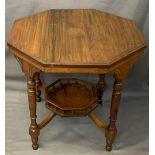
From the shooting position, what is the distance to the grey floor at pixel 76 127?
1.46m

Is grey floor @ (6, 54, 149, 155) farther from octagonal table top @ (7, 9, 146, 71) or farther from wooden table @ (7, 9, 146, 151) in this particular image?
octagonal table top @ (7, 9, 146, 71)

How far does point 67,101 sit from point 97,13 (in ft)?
1.50

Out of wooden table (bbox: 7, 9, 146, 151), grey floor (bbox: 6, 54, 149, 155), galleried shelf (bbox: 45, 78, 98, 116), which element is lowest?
grey floor (bbox: 6, 54, 149, 155)

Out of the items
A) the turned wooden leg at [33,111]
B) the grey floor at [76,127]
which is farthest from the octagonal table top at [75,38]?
the grey floor at [76,127]

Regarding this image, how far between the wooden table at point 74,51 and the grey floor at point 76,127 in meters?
0.08

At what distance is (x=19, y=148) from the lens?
4.77 ft

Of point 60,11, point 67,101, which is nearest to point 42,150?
point 67,101

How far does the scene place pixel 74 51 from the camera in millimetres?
1144

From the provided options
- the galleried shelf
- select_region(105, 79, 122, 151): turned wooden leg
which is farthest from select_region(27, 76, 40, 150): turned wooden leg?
select_region(105, 79, 122, 151): turned wooden leg

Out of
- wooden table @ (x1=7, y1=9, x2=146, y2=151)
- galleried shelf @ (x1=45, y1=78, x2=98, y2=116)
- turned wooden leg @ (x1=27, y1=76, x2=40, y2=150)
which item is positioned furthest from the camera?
galleried shelf @ (x1=45, y1=78, x2=98, y2=116)

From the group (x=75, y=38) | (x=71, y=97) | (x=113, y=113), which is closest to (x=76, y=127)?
(x=71, y=97)

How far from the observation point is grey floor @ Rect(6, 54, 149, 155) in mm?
1463

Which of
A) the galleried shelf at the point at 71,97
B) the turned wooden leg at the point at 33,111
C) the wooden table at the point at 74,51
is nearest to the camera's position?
the wooden table at the point at 74,51

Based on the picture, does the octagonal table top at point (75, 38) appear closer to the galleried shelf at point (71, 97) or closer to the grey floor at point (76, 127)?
the galleried shelf at point (71, 97)
